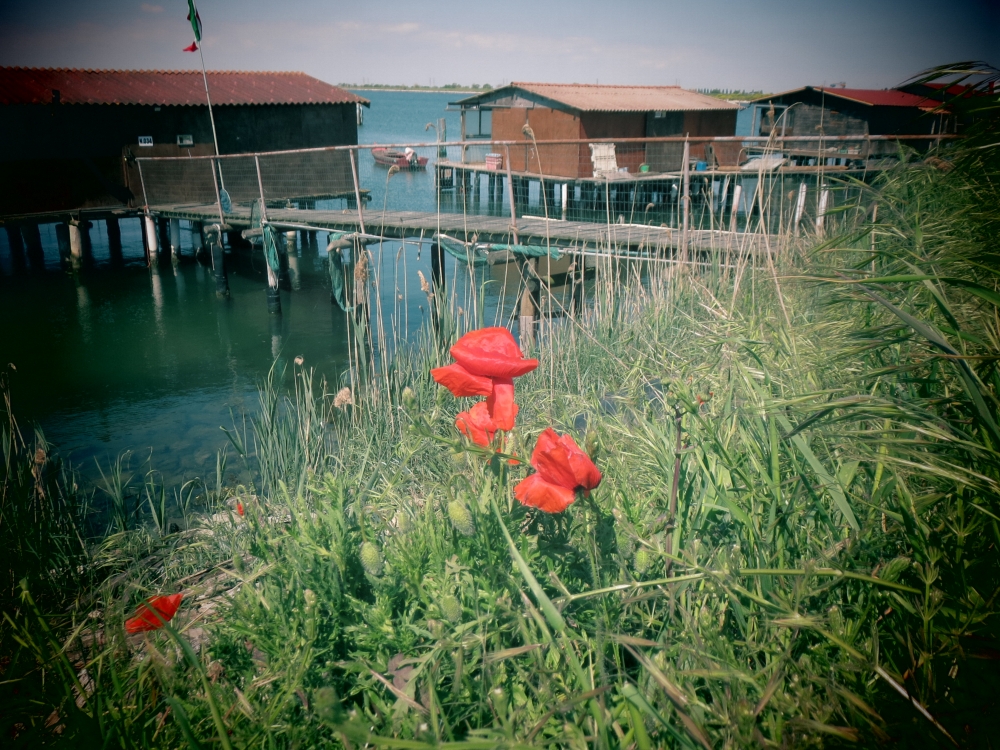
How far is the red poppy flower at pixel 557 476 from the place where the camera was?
1.20 meters

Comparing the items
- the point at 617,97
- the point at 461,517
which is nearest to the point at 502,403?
the point at 461,517

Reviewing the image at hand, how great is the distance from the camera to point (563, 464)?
3.94 ft

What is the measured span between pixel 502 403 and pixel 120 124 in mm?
21520

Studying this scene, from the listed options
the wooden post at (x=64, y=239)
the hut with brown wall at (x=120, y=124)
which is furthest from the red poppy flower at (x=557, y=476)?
the wooden post at (x=64, y=239)

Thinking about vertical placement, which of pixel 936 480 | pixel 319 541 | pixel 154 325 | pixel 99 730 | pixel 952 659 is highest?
pixel 936 480

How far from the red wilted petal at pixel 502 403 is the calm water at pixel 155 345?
2971 millimetres

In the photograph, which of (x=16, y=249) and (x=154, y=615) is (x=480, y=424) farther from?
(x=16, y=249)

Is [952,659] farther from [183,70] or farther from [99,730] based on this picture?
[183,70]

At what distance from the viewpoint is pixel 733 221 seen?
4.41 metres

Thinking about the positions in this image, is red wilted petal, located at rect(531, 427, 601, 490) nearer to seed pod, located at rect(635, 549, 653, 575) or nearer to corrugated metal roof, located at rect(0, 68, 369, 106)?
seed pod, located at rect(635, 549, 653, 575)

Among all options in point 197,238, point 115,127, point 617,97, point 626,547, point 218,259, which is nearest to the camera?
point 626,547

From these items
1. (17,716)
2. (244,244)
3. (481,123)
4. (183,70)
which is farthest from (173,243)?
(17,716)

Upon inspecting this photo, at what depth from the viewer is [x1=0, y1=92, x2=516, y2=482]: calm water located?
7953 millimetres

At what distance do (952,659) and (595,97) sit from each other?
2491 centimetres
